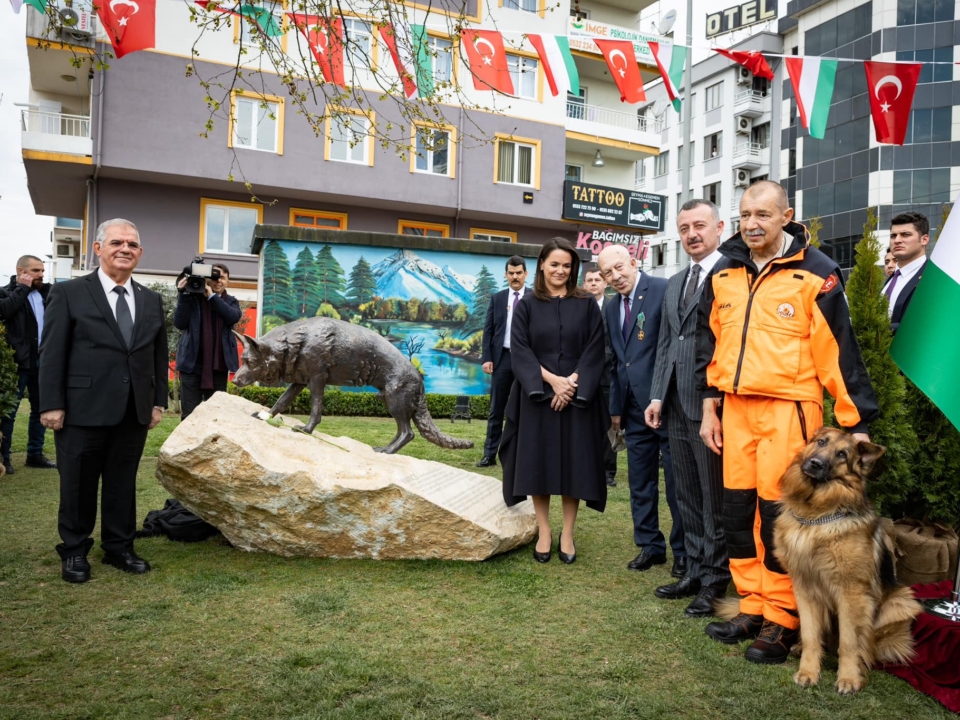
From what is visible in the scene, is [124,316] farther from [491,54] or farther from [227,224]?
[227,224]

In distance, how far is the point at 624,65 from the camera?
32.4 feet

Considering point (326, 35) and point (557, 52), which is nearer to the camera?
point (326, 35)

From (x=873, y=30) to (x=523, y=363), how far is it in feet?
119

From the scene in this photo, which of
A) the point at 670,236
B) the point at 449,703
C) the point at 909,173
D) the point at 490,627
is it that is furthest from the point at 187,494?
the point at 670,236

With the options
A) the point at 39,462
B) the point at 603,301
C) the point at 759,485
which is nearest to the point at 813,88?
the point at 603,301

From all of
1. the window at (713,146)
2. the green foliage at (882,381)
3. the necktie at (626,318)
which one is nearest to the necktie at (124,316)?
the necktie at (626,318)

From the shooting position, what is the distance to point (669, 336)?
466 centimetres

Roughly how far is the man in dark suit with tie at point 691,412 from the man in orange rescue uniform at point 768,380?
0.29 meters

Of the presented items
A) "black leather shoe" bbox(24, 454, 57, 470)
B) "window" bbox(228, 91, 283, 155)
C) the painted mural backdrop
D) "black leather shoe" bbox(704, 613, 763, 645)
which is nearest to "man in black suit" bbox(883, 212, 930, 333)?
"black leather shoe" bbox(704, 613, 763, 645)

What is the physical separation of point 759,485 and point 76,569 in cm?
416

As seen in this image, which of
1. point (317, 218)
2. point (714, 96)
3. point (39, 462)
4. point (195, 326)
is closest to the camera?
point (195, 326)

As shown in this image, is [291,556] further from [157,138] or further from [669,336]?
[157,138]

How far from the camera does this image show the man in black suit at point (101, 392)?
4.46 meters

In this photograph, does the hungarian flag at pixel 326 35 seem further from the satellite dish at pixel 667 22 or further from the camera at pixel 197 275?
the satellite dish at pixel 667 22
